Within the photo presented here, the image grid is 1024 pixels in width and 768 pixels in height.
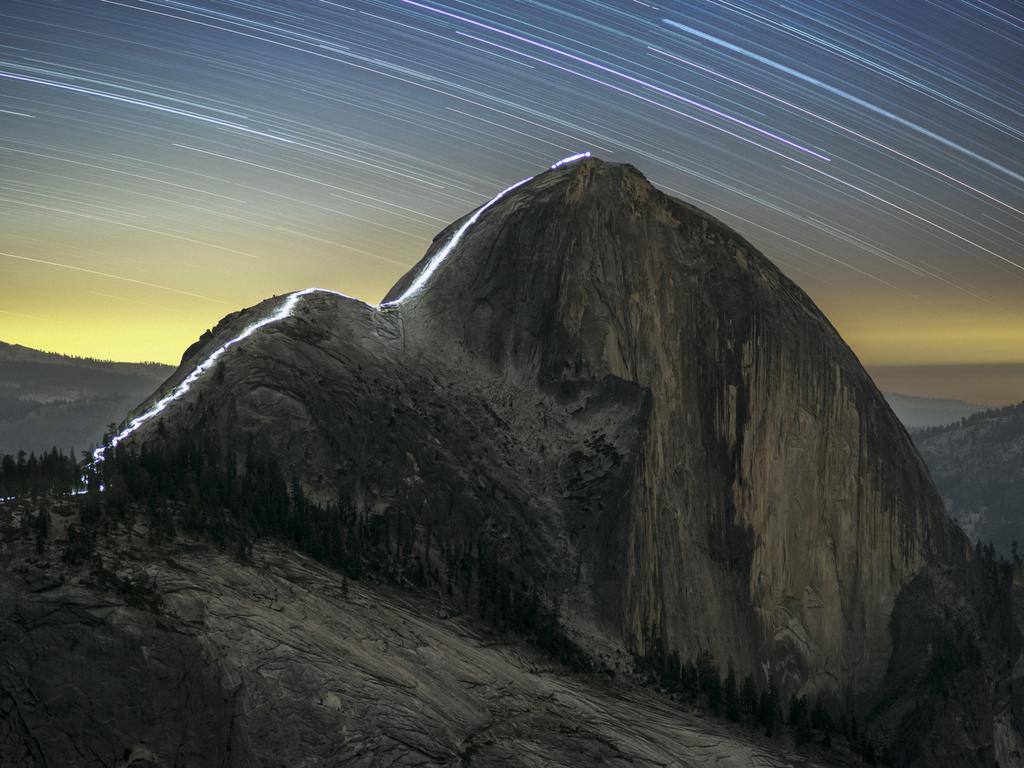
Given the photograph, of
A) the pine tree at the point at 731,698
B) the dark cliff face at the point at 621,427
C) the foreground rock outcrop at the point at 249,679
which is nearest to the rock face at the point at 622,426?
the dark cliff face at the point at 621,427

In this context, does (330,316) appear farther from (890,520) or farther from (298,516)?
(890,520)

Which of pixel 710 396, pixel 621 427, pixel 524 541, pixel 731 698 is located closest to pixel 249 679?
pixel 524 541

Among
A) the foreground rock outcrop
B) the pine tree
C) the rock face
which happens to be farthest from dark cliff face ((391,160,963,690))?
the foreground rock outcrop

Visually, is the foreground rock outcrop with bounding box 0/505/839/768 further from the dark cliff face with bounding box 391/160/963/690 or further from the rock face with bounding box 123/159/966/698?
the dark cliff face with bounding box 391/160/963/690

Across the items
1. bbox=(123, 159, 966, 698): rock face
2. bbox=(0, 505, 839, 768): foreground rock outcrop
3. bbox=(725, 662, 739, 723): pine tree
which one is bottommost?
bbox=(725, 662, 739, 723): pine tree

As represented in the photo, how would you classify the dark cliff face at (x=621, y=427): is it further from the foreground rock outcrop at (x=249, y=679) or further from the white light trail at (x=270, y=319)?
the foreground rock outcrop at (x=249, y=679)

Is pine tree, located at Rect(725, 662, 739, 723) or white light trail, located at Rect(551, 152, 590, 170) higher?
white light trail, located at Rect(551, 152, 590, 170)

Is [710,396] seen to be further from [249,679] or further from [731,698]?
[249,679]
